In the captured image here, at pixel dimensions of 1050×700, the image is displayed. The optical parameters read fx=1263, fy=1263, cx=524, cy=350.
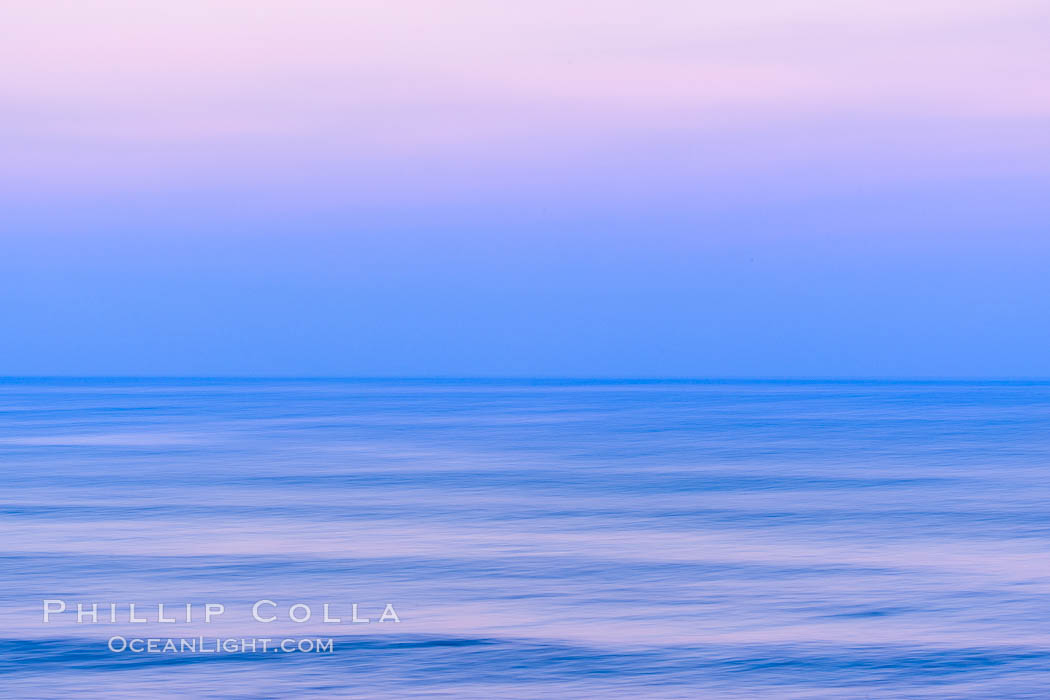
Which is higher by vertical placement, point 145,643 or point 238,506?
point 238,506

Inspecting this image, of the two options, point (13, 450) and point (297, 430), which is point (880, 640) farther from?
point (297, 430)

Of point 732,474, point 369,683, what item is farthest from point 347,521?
point 732,474

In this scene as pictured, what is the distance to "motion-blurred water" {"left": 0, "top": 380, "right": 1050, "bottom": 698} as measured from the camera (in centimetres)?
1139

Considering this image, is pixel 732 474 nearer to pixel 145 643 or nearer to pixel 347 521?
pixel 347 521

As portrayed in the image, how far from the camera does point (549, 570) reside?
53.5ft

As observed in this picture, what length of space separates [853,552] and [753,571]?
2.38 meters

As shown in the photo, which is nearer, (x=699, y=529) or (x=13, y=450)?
(x=699, y=529)

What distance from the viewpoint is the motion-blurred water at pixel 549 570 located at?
37.4ft

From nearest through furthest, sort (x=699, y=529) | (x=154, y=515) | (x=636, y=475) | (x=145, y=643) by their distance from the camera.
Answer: (x=145, y=643) < (x=699, y=529) < (x=154, y=515) < (x=636, y=475)

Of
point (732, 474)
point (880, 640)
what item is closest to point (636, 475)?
point (732, 474)

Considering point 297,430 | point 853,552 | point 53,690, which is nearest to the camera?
point 53,690

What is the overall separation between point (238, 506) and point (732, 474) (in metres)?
12.6

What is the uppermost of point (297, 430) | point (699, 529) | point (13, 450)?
point (297, 430)

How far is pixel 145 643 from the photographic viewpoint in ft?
40.9
